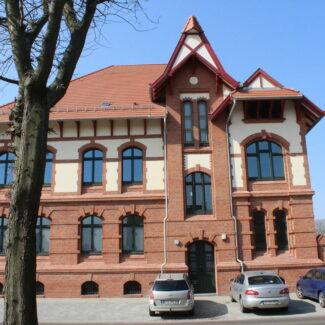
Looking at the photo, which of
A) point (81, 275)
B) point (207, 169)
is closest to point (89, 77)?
point (207, 169)

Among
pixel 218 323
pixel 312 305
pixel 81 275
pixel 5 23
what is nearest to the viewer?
pixel 5 23

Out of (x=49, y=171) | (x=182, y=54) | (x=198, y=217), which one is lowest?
(x=198, y=217)

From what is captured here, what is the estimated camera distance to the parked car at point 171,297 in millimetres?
15188

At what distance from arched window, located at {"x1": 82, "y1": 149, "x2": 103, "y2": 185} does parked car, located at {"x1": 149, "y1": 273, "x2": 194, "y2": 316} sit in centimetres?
807

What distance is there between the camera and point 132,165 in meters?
22.3

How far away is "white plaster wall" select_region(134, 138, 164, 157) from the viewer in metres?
22.2

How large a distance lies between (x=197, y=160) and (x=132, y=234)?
4880 millimetres

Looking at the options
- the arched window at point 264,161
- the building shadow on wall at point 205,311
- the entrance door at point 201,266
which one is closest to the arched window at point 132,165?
the entrance door at point 201,266

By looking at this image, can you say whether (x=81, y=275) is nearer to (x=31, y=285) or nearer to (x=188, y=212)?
(x=188, y=212)

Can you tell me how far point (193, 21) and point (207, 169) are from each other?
26.0 ft

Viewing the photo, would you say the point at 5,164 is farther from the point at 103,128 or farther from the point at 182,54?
the point at 182,54

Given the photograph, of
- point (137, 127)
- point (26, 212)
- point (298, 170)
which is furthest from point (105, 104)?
point (26, 212)

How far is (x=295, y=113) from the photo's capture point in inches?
878

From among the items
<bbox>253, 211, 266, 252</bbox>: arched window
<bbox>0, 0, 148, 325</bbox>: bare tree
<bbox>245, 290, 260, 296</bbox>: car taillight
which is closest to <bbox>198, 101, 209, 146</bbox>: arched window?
<bbox>253, 211, 266, 252</bbox>: arched window
